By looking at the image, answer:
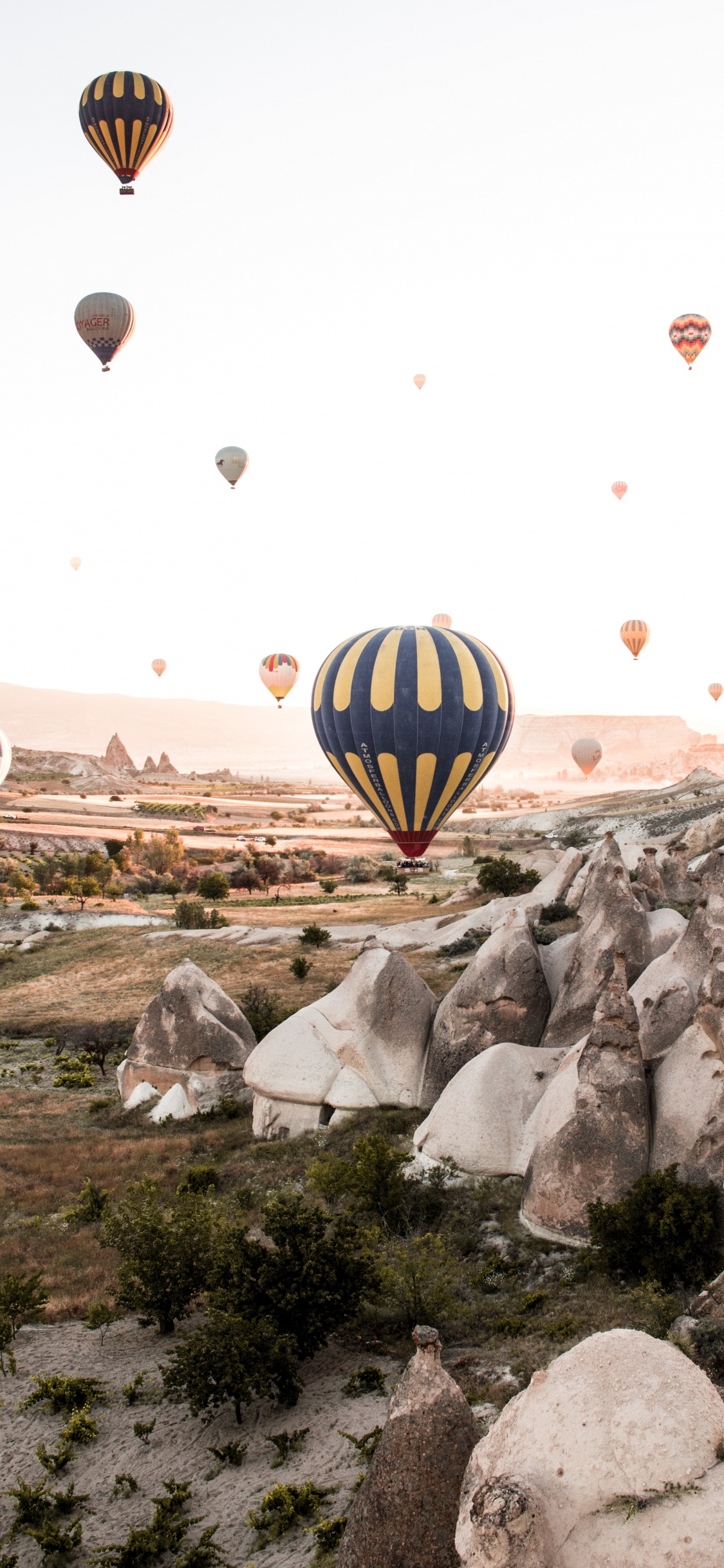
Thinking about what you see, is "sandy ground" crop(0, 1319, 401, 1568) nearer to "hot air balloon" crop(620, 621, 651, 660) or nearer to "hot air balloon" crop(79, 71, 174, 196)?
"hot air balloon" crop(79, 71, 174, 196)

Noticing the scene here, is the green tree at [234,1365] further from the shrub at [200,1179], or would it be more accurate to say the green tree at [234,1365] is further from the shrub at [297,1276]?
the shrub at [200,1179]

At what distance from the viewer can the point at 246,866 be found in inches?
3831

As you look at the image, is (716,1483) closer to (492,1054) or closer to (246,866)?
(492,1054)

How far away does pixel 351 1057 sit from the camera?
25719 millimetres

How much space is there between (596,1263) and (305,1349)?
4655mm

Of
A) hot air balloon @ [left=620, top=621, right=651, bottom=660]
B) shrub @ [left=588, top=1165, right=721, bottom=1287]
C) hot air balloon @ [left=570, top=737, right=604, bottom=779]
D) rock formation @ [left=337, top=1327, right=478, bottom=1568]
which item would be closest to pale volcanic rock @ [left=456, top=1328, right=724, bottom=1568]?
rock formation @ [left=337, top=1327, right=478, bottom=1568]

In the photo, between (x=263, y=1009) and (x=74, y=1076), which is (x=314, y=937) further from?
(x=74, y=1076)

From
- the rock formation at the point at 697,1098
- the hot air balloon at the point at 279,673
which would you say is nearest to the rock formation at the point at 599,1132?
the rock formation at the point at 697,1098

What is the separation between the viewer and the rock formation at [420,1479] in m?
9.21

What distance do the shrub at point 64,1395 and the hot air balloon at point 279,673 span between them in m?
78.0

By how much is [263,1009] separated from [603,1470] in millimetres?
29675

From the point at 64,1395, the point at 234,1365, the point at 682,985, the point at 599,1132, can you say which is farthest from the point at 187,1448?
the point at 682,985

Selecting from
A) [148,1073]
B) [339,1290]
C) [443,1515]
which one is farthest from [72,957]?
[443,1515]

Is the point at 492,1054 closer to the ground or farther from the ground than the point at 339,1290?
farther from the ground
